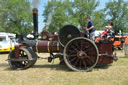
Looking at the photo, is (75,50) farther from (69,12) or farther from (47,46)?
(69,12)

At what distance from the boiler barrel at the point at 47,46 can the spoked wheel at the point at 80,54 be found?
0.51m

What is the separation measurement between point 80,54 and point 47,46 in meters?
1.22

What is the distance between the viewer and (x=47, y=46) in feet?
16.9

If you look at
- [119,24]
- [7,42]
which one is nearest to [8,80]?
[7,42]

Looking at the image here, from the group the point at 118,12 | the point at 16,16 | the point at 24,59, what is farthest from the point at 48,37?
the point at 118,12

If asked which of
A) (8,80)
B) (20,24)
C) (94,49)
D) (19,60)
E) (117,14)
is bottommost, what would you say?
(8,80)

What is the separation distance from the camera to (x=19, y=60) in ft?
16.4

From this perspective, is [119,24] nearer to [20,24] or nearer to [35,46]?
[20,24]

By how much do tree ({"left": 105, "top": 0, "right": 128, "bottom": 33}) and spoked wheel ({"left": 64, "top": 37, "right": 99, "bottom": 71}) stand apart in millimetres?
35209

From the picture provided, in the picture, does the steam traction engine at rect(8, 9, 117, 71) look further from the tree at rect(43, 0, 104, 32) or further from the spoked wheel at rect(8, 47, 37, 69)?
the tree at rect(43, 0, 104, 32)

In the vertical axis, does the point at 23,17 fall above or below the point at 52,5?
below

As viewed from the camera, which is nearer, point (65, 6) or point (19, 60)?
point (19, 60)

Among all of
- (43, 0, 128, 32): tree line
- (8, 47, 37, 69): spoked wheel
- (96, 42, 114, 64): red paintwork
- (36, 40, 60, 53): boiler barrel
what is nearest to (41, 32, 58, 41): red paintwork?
(36, 40, 60, 53): boiler barrel

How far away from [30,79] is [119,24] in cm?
3705
